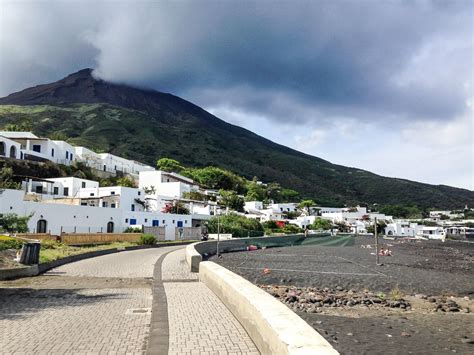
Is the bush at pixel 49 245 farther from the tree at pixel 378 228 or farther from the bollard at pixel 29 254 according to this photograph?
the tree at pixel 378 228

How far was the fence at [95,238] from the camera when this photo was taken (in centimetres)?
2894

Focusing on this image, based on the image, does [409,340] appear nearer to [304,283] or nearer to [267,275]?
[304,283]

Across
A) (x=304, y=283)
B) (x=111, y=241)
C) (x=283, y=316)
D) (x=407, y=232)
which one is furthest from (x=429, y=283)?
(x=407, y=232)

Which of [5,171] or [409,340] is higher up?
[5,171]

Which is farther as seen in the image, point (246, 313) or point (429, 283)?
point (429, 283)

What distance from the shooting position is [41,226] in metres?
33.0

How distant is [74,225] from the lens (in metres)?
36.3

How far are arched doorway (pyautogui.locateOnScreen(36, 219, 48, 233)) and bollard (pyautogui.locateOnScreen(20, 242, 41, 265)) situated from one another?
19.3 meters

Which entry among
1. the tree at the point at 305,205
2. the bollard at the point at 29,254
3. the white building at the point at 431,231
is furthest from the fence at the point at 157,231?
the white building at the point at 431,231

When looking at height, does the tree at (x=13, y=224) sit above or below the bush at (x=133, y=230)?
above

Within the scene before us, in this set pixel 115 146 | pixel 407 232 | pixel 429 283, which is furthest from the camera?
pixel 115 146

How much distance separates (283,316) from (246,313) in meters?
1.49

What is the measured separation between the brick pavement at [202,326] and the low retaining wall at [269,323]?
0.54ft

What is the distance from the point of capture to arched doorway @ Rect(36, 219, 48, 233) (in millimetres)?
32597
